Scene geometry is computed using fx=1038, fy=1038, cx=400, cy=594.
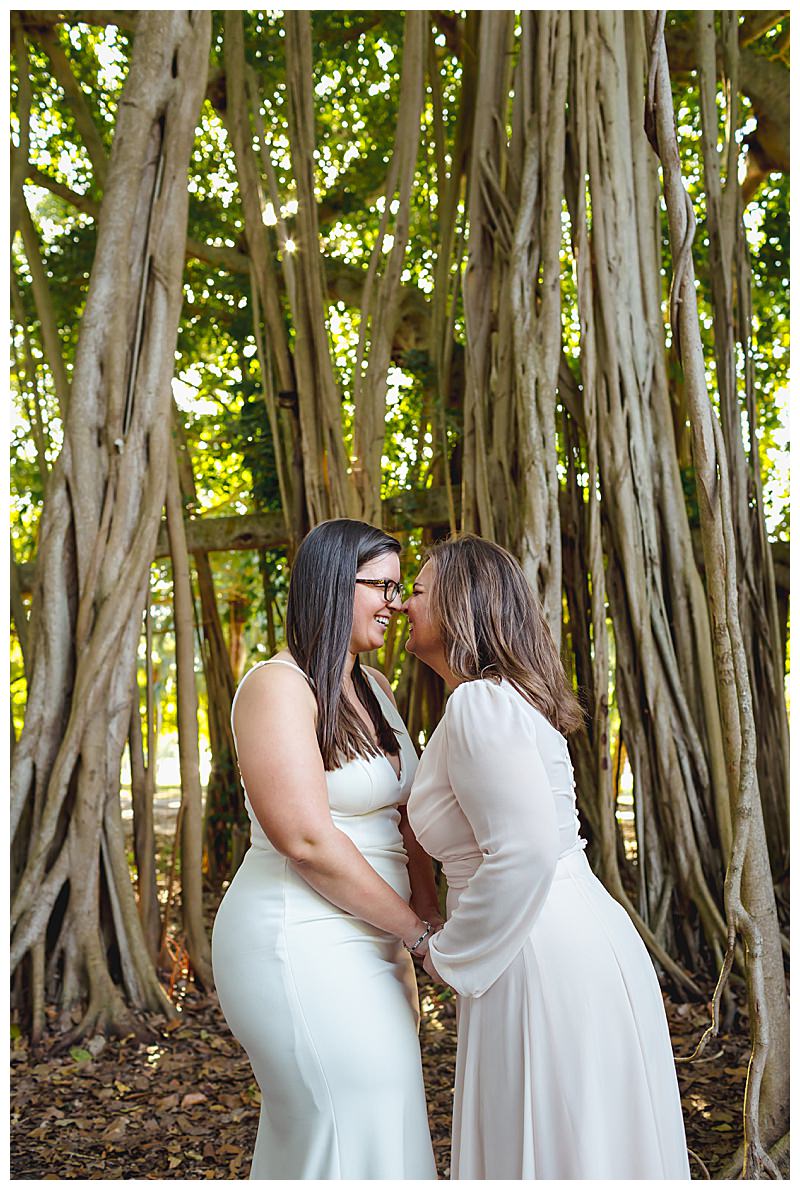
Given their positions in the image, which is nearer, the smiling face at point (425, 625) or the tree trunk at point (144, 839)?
the smiling face at point (425, 625)

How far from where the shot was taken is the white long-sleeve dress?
1268 mm

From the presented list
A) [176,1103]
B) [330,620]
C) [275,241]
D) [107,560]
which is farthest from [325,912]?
[275,241]

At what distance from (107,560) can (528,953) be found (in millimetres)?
1883

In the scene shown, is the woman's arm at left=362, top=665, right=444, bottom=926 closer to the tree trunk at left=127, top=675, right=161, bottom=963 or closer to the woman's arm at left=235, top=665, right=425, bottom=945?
the woman's arm at left=235, top=665, right=425, bottom=945

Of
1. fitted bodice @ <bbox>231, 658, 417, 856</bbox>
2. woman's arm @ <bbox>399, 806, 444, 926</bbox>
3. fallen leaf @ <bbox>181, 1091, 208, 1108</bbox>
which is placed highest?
fitted bodice @ <bbox>231, 658, 417, 856</bbox>

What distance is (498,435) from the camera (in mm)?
3035

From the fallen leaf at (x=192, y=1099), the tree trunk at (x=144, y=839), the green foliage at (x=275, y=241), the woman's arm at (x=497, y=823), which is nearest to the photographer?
the woman's arm at (x=497, y=823)

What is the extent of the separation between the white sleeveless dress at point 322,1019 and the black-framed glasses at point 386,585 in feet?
0.78

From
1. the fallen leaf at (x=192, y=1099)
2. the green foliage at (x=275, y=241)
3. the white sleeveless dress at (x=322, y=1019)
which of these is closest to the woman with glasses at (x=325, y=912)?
the white sleeveless dress at (x=322, y=1019)

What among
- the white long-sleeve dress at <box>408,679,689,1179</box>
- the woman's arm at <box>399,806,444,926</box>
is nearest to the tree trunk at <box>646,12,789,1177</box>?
the white long-sleeve dress at <box>408,679,689,1179</box>

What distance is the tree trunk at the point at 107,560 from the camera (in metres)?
2.76

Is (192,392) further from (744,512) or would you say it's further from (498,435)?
(744,512)

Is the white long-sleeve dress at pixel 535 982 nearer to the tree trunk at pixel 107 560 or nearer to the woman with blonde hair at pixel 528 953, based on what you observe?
the woman with blonde hair at pixel 528 953

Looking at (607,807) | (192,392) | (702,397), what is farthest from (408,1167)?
(192,392)
